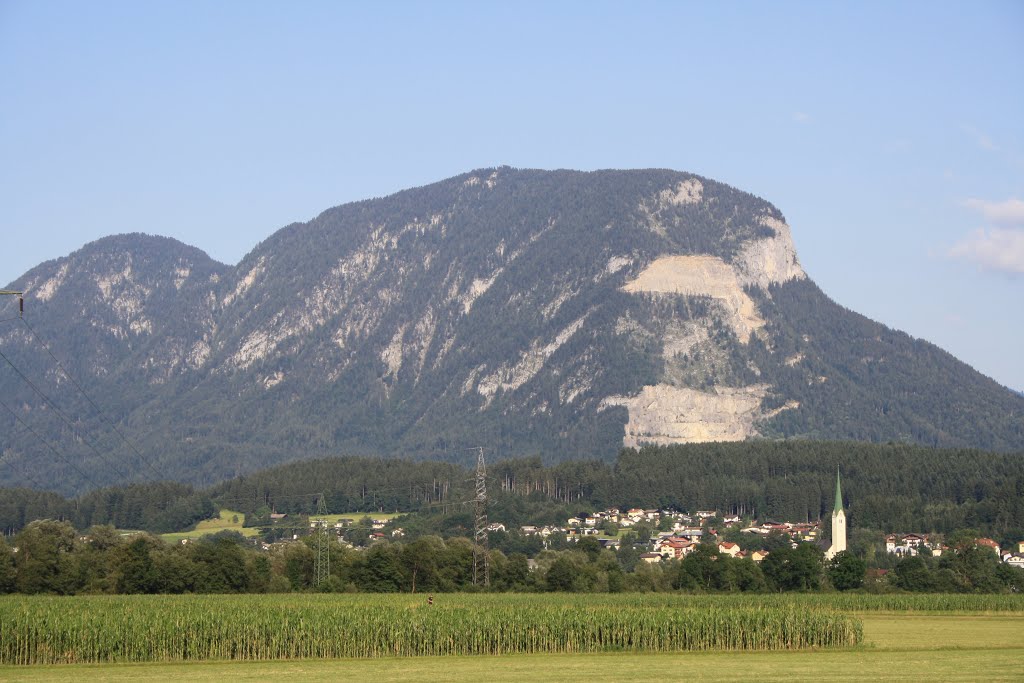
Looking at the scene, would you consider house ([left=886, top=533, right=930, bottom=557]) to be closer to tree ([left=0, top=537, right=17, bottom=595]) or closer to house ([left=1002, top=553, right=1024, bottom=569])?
house ([left=1002, top=553, right=1024, bottom=569])

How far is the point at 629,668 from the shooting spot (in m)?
63.9

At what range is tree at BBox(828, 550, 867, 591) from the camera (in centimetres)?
13212

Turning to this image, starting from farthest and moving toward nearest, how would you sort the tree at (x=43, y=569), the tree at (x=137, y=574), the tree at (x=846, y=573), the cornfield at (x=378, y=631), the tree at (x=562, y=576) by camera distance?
the tree at (x=846, y=573), the tree at (x=562, y=576), the tree at (x=43, y=569), the tree at (x=137, y=574), the cornfield at (x=378, y=631)

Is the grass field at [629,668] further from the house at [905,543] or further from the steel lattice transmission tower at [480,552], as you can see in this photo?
the house at [905,543]

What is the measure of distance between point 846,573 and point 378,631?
225 feet

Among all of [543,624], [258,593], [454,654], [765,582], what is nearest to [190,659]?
[454,654]

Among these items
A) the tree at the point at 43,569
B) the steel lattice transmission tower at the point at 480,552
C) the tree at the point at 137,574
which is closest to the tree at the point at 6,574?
the tree at the point at 43,569

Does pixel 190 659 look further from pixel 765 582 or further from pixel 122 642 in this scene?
pixel 765 582

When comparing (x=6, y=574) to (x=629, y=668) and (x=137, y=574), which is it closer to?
(x=137, y=574)

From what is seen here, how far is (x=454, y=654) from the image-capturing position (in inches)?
2874

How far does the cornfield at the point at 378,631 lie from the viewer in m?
69.9

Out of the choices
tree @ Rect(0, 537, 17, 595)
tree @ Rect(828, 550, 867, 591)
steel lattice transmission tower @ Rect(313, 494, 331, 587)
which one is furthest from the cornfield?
tree @ Rect(828, 550, 867, 591)

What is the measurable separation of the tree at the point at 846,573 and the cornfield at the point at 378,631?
53.4 metres

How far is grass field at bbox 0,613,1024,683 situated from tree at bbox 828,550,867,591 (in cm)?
5463
